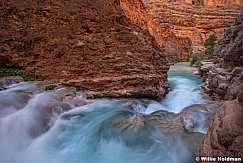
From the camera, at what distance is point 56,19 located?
7125 mm

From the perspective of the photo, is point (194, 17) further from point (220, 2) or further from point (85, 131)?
point (85, 131)

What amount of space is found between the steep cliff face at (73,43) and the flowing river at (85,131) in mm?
1143

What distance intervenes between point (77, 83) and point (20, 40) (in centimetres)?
248

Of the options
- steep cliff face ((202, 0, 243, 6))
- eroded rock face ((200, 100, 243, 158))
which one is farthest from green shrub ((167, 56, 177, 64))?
steep cliff face ((202, 0, 243, 6))

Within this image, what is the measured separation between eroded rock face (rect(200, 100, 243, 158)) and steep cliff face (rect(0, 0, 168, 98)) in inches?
157

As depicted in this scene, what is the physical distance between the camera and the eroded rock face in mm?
2594

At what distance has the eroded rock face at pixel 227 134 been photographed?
2594 mm

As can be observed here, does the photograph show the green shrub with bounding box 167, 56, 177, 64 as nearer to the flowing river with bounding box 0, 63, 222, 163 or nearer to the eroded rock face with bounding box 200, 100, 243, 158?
the flowing river with bounding box 0, 63, 222, 163

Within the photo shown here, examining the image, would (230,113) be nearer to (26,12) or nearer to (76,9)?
(76,9)

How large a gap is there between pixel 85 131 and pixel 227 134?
10.5 feet

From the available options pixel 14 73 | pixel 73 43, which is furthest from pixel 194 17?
pixel 14 73

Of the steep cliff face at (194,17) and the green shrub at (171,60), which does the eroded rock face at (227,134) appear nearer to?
the green shrub at (171,60)

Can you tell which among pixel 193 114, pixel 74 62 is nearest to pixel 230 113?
pixel 193 114

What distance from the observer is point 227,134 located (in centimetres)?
271
